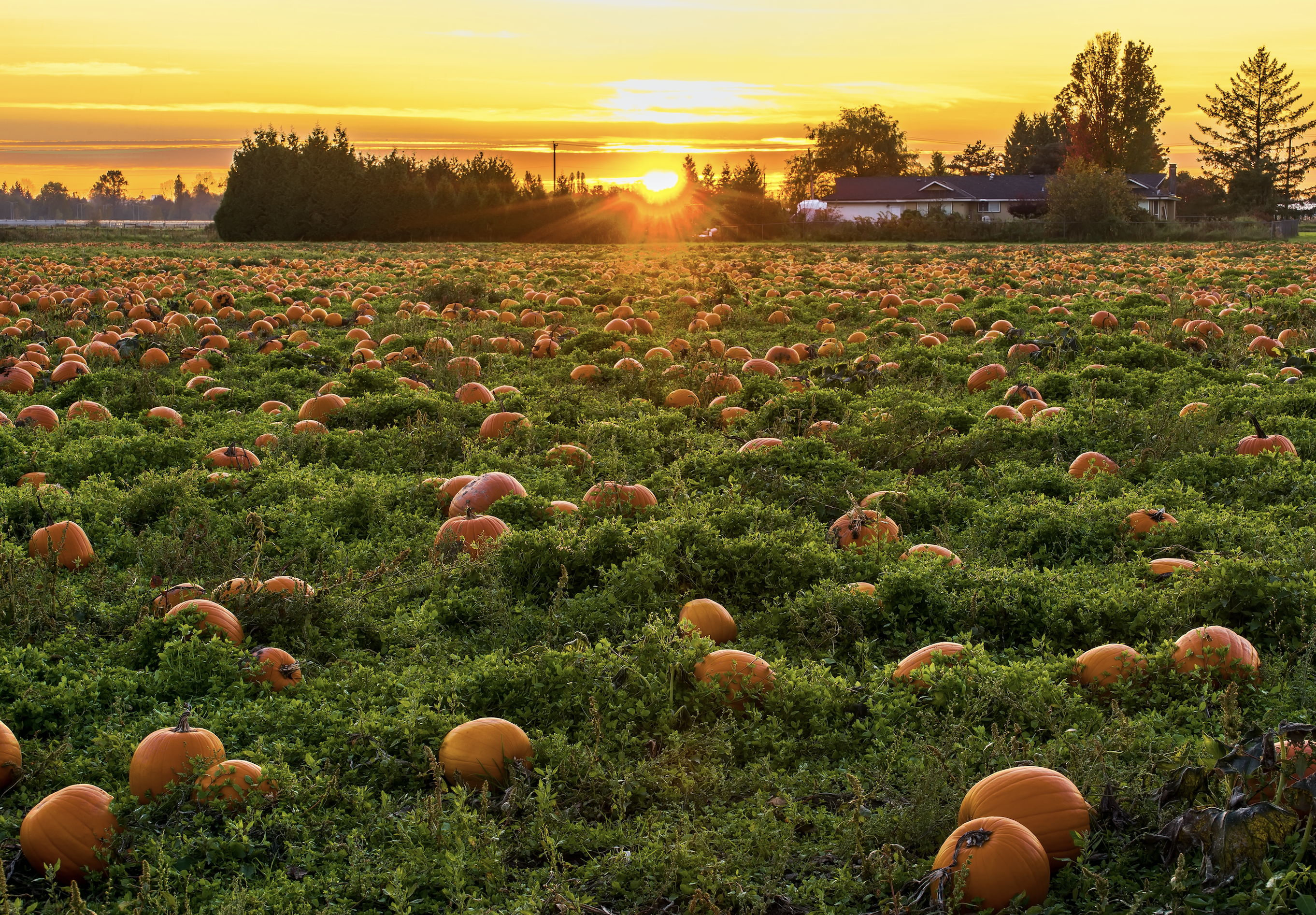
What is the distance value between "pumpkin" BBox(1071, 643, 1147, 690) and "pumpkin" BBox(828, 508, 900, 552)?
1.55 meters

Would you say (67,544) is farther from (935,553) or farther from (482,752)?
(935,553)

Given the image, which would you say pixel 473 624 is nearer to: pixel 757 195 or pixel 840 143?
pixel 757 195

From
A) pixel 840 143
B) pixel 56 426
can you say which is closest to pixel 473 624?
pixel 56 426

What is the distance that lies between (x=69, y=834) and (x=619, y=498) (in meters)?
3.38

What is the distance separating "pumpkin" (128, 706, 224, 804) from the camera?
3348mm

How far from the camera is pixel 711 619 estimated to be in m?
4.64

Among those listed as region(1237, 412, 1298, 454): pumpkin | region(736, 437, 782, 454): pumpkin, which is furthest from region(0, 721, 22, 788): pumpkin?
region(1237, 412, 1298, 454): pumpkin

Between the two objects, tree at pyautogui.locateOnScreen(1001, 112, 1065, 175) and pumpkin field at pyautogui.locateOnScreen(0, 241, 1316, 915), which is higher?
tree at pyautogui.locateOnScreen(1001, 112, 1065, 175)

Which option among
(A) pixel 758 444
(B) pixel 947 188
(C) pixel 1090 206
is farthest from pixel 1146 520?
(B) pixel 947 188

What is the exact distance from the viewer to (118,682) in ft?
13.4

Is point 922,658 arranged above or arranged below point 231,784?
above

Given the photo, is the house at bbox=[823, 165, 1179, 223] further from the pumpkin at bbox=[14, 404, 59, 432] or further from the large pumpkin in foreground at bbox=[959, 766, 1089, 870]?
the large pumpkin in foreground at bbox=[959, 766, 1089, 870]

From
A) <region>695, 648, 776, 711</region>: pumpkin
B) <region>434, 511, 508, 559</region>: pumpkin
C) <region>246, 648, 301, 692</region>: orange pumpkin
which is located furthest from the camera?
<region>434, 511, 508, 559</region>: pumpkin

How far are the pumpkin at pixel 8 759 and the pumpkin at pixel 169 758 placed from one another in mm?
374
